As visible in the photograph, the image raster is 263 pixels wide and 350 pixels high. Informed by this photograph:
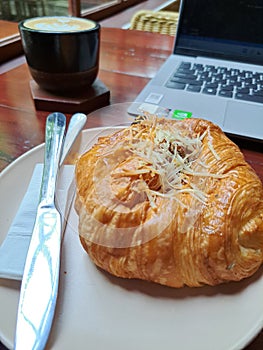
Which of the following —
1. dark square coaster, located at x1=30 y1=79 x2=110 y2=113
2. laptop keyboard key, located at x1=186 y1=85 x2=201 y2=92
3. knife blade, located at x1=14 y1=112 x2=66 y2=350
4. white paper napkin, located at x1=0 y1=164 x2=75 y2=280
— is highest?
knife blade, located at x1=14 y1=112 x2=66 y2=350

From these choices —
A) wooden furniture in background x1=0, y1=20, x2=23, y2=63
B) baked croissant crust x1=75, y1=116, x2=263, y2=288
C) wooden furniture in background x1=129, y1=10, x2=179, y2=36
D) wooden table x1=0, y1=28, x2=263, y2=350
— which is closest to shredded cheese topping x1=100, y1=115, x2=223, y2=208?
baked croissant crust x1=75, y1=116, x2=263, y2=288

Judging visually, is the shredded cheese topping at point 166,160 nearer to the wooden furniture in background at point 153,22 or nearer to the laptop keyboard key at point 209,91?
the laptop keyboard key at point 209,91

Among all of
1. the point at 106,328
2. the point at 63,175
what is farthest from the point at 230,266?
the point at 63,175

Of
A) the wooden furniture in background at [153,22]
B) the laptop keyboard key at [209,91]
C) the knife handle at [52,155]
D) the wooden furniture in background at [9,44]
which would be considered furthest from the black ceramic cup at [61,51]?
the wooden furniture in background at [153,22]

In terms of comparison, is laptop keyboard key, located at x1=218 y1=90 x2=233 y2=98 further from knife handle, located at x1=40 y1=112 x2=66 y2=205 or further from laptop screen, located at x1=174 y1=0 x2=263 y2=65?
knife handle, located at x1=40 y1=112 x2=66 y2=205

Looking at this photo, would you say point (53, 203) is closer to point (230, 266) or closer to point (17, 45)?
point (230, 266)

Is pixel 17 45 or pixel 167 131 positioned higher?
pixel 167 131

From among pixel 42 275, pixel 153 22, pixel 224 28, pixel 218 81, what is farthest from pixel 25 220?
pixel 153 22
